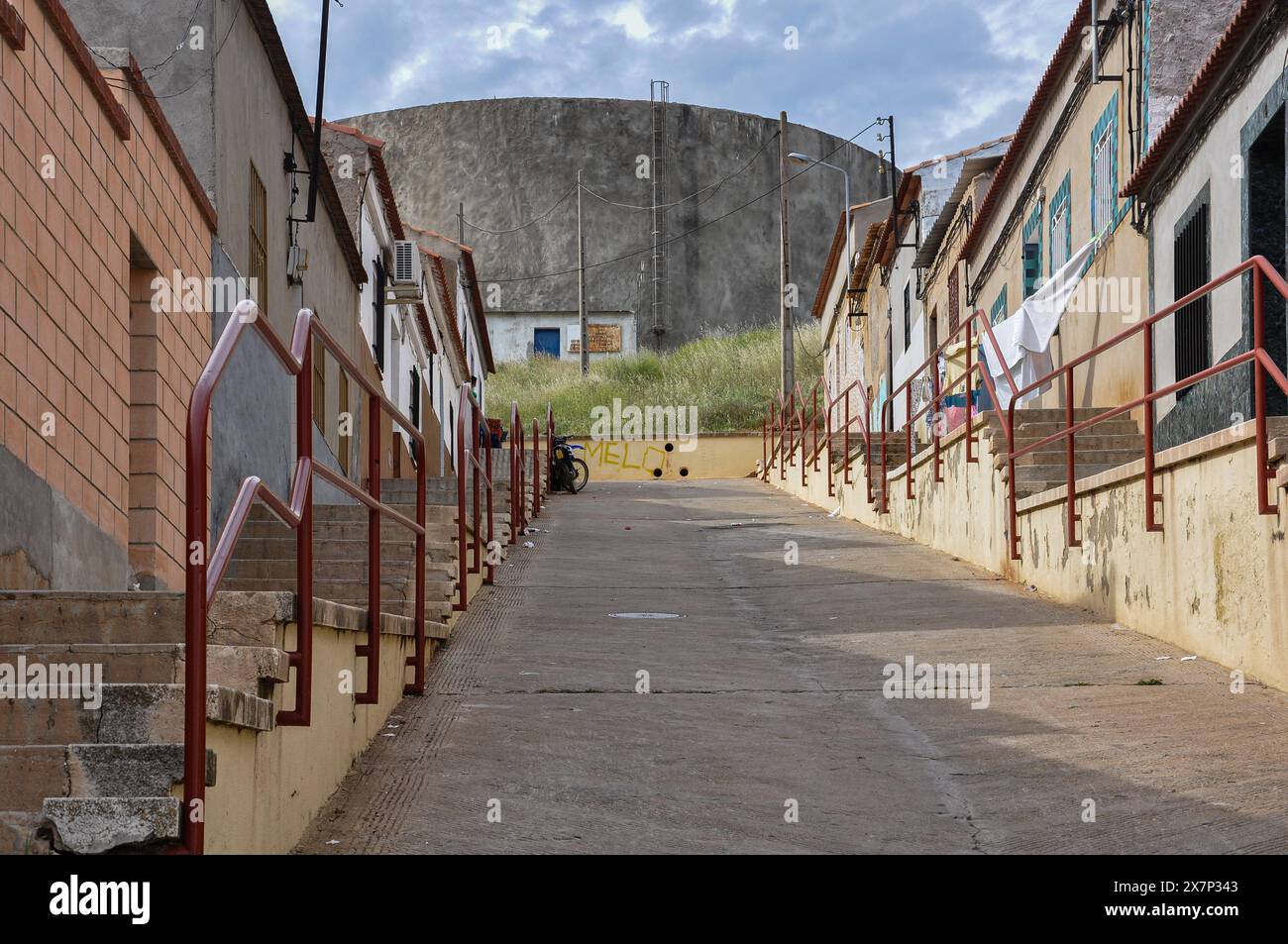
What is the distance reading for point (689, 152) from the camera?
1877 inches

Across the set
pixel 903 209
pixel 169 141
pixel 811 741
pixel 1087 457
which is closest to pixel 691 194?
pixel 903 209

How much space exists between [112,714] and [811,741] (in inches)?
111

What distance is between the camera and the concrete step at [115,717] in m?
3.46

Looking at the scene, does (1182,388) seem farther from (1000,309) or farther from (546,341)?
(546,341)

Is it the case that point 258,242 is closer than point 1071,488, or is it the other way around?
point 1071,488

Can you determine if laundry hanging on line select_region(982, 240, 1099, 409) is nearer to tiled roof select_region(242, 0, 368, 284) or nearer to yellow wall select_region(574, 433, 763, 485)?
tiled roof select_region(242, 0, 368, 284)

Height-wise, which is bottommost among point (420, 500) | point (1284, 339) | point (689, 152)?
point (420, 500)

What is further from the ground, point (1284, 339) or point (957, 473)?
point (1284, 339)

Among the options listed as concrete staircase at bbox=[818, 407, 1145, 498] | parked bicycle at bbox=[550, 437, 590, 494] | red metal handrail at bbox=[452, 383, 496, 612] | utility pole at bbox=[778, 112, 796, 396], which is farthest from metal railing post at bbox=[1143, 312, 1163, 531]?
utility pole at bbox=[778, 112, 796, 396]

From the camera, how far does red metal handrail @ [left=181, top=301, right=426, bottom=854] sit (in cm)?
290

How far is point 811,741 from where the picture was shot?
218 inches
